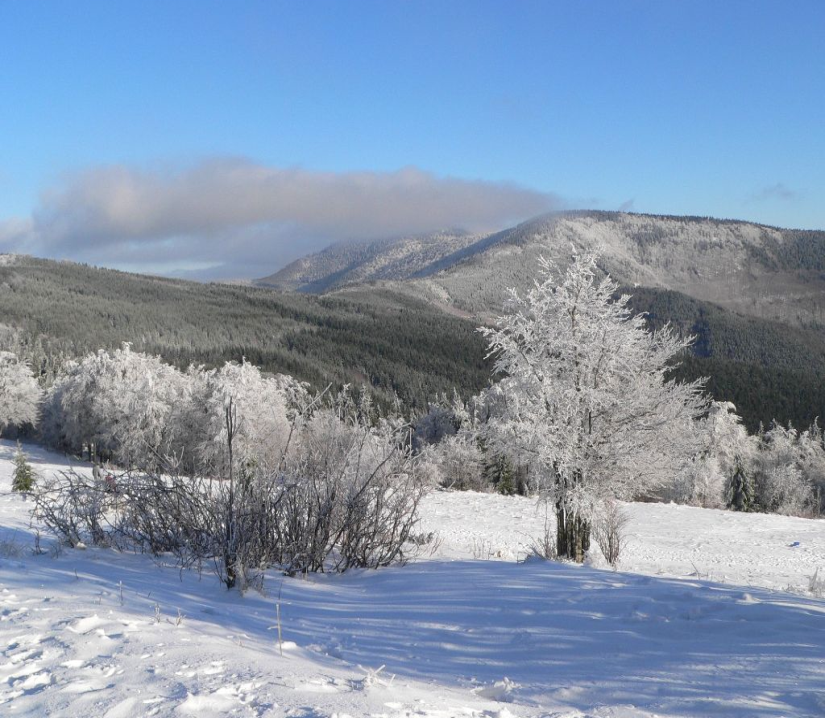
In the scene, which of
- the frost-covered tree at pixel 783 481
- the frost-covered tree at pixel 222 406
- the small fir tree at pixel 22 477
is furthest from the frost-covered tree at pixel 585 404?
the frost-covered tree at pixel 783 481

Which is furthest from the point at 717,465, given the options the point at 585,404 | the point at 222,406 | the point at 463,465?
the point at 585,404

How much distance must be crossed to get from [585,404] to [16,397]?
2004 inches

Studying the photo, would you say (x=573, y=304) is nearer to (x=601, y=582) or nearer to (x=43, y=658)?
(x=601, y=582)

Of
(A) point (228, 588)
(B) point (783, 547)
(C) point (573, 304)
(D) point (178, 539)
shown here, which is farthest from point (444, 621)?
(B) point (783, 547)

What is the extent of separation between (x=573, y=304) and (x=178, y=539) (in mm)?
9563

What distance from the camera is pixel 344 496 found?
8086mm

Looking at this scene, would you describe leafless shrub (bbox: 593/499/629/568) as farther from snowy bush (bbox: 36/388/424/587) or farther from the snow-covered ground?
snowy bush (bbox: 36/388/424/587)

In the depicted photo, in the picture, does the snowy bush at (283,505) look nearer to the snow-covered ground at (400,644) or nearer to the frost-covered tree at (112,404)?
the snow-covered ground at (400,644)

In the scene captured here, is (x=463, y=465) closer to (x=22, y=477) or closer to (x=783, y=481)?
(x=22, y=477)

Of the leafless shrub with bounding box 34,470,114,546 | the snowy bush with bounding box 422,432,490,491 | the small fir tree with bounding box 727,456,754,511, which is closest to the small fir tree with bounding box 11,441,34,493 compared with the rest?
the leafless shrub with bounding box 34,470,114,546

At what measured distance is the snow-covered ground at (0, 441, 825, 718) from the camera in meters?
3.39

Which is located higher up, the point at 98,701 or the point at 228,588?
the point at 98,701

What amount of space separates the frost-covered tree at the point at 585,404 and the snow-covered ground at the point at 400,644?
5.32 meters

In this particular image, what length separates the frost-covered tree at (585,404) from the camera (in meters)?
12.9
